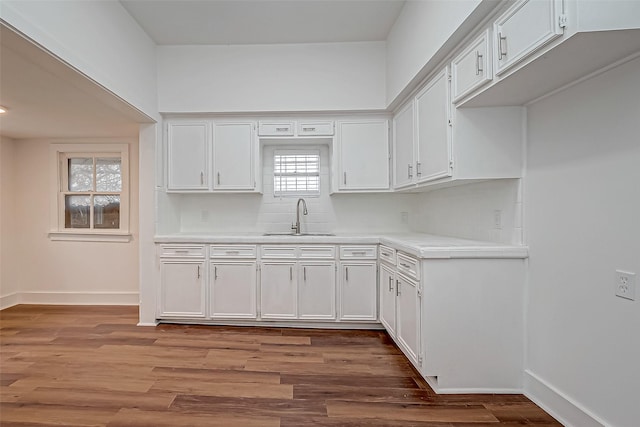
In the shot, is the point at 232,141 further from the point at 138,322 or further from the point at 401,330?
the point at 401,330

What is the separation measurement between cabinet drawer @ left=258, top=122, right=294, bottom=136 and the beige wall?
1.92 m

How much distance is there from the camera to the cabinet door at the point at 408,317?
2316 millimetres

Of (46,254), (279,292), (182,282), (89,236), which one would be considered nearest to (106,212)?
(89,236)

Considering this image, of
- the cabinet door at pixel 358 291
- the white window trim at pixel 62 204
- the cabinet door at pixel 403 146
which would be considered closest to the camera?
the cabinet door at pixel 403 146

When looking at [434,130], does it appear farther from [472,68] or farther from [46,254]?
[46,254]

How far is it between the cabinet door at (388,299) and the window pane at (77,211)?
4.01 meters

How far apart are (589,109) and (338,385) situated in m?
2.29

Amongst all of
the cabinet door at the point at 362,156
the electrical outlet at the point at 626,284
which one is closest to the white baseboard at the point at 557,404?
the electrical outlet at the point at 626,284

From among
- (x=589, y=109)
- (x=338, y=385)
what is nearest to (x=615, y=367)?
(x=589, y=109)

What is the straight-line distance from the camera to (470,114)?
7.38ft

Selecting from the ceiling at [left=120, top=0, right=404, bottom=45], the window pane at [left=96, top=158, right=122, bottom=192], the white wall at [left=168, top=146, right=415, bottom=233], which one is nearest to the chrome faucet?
the white wall at [left=168, top=146, right=415, bottom=233]

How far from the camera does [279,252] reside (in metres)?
3.41

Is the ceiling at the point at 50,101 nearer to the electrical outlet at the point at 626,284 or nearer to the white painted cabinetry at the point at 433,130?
the white painted cabinetry at the point at 433,130

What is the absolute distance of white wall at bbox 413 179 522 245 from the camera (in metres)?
2.29
